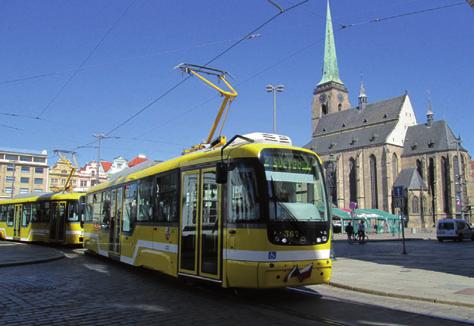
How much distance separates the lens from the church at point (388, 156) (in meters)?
77.8

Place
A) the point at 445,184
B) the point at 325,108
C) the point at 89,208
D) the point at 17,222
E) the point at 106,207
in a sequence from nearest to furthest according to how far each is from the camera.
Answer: the point at 106,207 → the point at 89,208 → the point at 17,222 → the point at 445,184 → the point at 325,108

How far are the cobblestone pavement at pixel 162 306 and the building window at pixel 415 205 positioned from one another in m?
74.4

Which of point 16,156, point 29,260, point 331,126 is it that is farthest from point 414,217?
point 16,156

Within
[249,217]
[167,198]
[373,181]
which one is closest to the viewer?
[249,217]

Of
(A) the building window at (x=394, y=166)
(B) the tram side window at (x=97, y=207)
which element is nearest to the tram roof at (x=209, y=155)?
(B) the tram side window at (x=97, y=207)

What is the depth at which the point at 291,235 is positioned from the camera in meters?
8.10

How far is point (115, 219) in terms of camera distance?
14312mm

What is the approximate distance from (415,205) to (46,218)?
6853 centimetres

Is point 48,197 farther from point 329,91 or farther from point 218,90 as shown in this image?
point 329,91

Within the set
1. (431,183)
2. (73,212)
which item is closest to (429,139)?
(431,183)

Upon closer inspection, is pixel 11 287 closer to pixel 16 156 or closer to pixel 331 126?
pixel 331 126

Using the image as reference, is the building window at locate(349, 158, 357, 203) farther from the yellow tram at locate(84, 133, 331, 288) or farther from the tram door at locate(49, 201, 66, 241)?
the yellow tram at locate(84, 133, 331, 288)

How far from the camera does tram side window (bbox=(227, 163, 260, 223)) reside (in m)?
8.07

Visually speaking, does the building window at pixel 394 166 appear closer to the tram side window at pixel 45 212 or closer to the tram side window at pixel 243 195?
the tram side window at pixel 45 212
